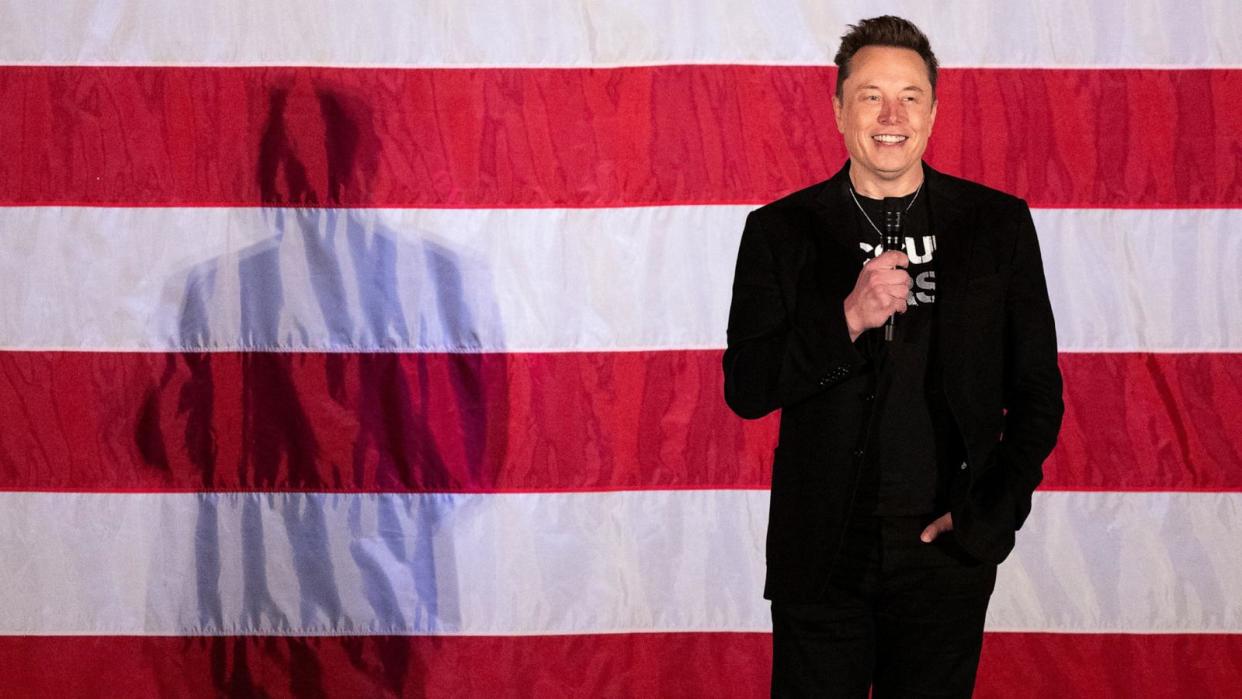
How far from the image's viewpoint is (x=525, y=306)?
85.8 inches

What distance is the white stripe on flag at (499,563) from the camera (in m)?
2.17

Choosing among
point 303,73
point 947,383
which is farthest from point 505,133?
point 947,383

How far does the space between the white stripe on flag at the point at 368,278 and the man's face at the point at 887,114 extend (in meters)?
0.77

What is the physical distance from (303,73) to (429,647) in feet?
3.46

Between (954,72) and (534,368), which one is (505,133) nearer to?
(534,368)

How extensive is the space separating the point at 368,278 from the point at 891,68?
1.12 metres

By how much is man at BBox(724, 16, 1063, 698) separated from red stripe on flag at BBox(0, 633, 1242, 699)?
828mm

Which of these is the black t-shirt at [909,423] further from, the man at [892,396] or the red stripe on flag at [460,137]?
the red stripe on flag at [460,137]

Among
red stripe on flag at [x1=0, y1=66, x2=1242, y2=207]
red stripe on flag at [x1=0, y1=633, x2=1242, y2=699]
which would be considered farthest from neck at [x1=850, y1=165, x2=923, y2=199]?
red stripe on flag at [x1=0, y1=633, x2=1242, y2=699]

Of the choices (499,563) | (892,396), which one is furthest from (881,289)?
(499,563)

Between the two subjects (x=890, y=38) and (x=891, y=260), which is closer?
(x=891, y=260)

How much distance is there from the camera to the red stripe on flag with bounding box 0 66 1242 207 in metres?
2.16

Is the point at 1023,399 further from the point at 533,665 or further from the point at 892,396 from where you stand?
the point at 533,665

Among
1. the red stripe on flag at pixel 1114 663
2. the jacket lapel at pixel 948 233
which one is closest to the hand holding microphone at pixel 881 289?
the jacket lapel at pixel 948 233
